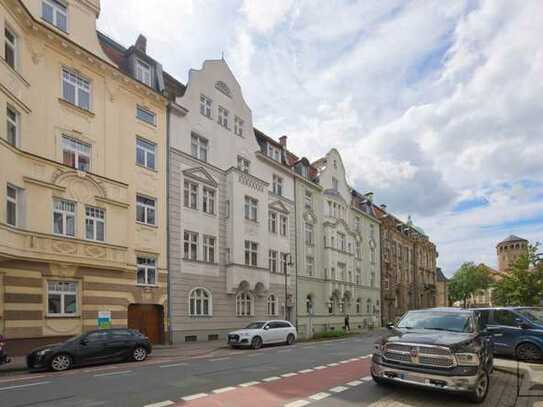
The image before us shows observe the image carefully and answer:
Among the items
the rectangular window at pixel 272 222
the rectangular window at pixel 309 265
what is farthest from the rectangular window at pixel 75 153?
the rectangular window at pixel 309 265

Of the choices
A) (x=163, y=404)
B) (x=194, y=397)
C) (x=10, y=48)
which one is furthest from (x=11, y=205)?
(x=163, y=404)

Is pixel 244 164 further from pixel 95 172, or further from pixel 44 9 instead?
pixel 44 9

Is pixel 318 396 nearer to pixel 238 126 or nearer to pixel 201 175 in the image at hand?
pixel 201 175

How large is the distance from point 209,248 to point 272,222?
26.9 feet

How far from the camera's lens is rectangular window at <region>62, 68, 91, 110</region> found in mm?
21359

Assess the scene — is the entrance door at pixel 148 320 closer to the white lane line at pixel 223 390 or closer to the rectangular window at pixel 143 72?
the rectangular window at pixel 143 72

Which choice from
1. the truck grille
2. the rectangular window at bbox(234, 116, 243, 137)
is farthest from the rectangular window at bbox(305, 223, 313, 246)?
the truck grille

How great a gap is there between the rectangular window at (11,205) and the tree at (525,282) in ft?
101

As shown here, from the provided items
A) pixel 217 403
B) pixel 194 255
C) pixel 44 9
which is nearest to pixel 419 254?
pixel 194 255

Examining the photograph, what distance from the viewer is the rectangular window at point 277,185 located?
36562mm

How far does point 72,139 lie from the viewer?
2128 cm

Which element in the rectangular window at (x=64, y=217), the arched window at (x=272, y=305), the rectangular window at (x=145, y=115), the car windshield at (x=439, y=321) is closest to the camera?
the car windshield at (x=439, y=321)

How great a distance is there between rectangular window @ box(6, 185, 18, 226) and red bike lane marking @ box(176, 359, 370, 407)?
41.8 ft

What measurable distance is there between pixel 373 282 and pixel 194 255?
31.9 m
